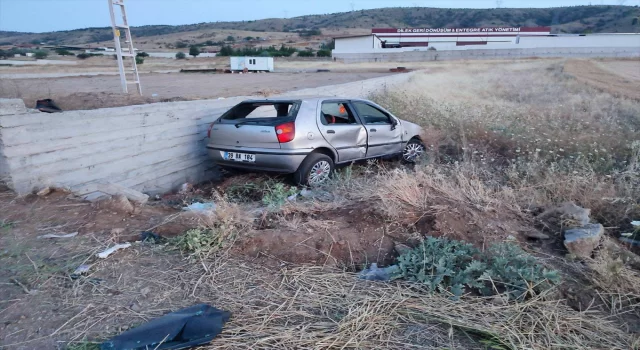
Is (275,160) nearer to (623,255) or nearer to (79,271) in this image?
(79,271)

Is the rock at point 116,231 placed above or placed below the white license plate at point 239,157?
above

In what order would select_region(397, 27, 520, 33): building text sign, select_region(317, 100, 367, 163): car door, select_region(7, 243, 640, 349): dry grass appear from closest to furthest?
1. select_region(7, 243, 640, 349): dry grass
2. select_region(317, 100, 367, 163): car door
3. select_region(397, 27, 520, 33): building text sign

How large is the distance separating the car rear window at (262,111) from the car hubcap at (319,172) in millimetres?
857

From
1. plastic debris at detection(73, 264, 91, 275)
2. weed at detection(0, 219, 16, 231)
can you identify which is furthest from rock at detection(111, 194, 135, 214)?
plastic debris at detection(73, 264, 91, 275)

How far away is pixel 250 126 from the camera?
23.2 feet

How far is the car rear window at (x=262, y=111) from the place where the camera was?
7.20m

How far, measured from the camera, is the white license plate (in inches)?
277

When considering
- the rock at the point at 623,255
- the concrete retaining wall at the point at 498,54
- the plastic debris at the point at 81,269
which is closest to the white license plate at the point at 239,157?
the plastic debris at the point at 81,269

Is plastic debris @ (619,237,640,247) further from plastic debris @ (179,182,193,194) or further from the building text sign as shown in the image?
the building text sign

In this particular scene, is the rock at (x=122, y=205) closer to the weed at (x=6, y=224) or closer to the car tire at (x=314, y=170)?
the weed at (x=6, y=224)

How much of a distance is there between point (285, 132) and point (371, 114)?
2359 mm

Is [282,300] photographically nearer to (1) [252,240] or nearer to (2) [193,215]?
(1) [252,240]

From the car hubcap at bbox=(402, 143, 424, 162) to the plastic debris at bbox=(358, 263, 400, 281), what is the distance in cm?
568

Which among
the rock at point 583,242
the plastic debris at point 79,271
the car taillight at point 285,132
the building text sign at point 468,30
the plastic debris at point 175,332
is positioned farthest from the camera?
the building text sign at point 468,30
